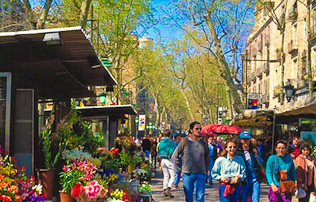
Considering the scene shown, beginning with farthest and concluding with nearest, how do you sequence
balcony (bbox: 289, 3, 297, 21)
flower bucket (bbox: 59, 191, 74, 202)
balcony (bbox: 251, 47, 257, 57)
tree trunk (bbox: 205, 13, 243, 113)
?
balcony (bbox: 251, 47, 257, 57), balcony (bbox: 289, 3, 297, 21), tree trunk (bbox: 205, 13, 243, 113), flower bucket (bbox: 59, 191, 74, 202)

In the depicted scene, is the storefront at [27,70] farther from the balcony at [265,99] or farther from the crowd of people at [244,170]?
the balcony at [265,99]

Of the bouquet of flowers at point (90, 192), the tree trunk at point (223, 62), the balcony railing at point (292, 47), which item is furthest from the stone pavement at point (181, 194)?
the balcony railing at point (292, 47)

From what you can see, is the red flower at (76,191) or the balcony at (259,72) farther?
the balcony at (259,72)

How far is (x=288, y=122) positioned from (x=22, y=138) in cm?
1767

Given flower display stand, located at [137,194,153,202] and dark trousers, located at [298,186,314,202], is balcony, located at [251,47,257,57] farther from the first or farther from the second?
flower display stand, located at [137,194,153,202]

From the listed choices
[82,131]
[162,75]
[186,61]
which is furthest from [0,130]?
[162,75]

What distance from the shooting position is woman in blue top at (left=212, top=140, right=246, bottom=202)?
27.1 ft

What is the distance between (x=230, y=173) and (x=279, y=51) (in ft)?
122

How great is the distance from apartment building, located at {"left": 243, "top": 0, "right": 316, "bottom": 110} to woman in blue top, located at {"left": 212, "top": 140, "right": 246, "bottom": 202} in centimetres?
937

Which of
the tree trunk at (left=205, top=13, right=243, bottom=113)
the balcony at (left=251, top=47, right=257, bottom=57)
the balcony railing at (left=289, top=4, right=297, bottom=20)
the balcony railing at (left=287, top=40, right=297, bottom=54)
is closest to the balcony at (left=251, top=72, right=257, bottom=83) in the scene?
the balcony at (left=251, top=47, right=257, bottom=57)

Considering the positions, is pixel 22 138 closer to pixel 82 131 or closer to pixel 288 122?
pixel 82 131

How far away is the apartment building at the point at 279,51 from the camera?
103 feet

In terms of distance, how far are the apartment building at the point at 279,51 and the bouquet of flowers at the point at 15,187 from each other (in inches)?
481

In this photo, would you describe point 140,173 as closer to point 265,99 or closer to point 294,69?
point 294,69
